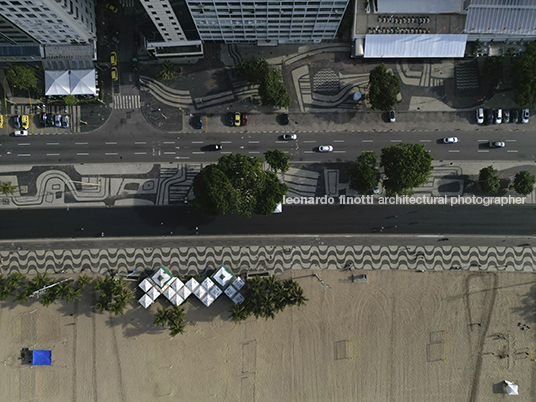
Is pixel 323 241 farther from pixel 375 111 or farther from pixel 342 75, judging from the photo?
pixel 342 75

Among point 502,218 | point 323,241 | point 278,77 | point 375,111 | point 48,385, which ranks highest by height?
point 278,77

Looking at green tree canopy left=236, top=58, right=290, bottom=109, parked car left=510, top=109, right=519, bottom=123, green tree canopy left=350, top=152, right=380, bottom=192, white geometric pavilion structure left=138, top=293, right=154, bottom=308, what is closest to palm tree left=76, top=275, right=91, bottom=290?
white geometric pavilion structure left=138, top=293, right=154, bottom=308

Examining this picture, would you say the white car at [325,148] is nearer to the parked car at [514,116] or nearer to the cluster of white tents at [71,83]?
the parked car at [514,116]

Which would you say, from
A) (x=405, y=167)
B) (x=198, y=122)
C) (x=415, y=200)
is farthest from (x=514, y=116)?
(x=198, y=122)

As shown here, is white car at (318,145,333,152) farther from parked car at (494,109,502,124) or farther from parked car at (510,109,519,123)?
parked car at (510,109,519,123)

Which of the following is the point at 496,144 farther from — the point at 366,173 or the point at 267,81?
the point at 267,81

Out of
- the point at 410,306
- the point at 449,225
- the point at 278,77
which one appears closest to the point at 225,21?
the point at 278,77
